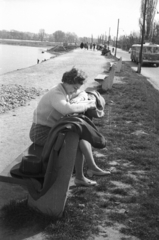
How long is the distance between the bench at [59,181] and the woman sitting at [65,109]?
0.98 ft

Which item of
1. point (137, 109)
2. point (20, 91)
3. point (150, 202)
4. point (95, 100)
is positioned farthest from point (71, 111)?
point (20, 91)

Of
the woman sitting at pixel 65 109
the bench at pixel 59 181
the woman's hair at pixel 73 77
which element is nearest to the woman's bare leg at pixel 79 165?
the woman sitting at pixel 65 109

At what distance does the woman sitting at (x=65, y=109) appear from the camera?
348 cm

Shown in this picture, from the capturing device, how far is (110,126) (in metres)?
6.68

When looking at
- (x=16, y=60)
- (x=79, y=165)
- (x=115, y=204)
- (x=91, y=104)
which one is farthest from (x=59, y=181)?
(x=16, y=60)

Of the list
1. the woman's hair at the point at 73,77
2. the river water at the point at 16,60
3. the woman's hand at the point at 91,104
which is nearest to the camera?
the woman's hair at the point at 73,77

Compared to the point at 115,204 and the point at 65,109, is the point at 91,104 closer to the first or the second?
the point at 65,109

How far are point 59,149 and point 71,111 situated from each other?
613 mm

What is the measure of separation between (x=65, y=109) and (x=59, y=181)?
2.42 feet

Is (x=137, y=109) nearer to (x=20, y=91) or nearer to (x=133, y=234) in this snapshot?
(x=20, y=91)

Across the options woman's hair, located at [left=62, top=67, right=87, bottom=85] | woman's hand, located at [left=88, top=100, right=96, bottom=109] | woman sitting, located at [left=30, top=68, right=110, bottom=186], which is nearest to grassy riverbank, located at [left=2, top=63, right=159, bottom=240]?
woman sitting, located at [left=30, top=68, right=110, bottom=186]

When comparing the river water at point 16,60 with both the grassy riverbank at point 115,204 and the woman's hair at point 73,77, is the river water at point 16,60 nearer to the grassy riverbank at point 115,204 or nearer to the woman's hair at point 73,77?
the grassy riverbank at point 115,204

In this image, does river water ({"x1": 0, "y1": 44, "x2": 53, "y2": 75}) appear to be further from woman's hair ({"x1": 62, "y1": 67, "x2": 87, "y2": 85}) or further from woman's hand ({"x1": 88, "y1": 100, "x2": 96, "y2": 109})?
woman's hair ({"x1": 62, "y1": 67, "x2": 87, "y2": 85})

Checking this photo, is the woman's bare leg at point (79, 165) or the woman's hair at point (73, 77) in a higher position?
the woman's hair at point (73, 77)
